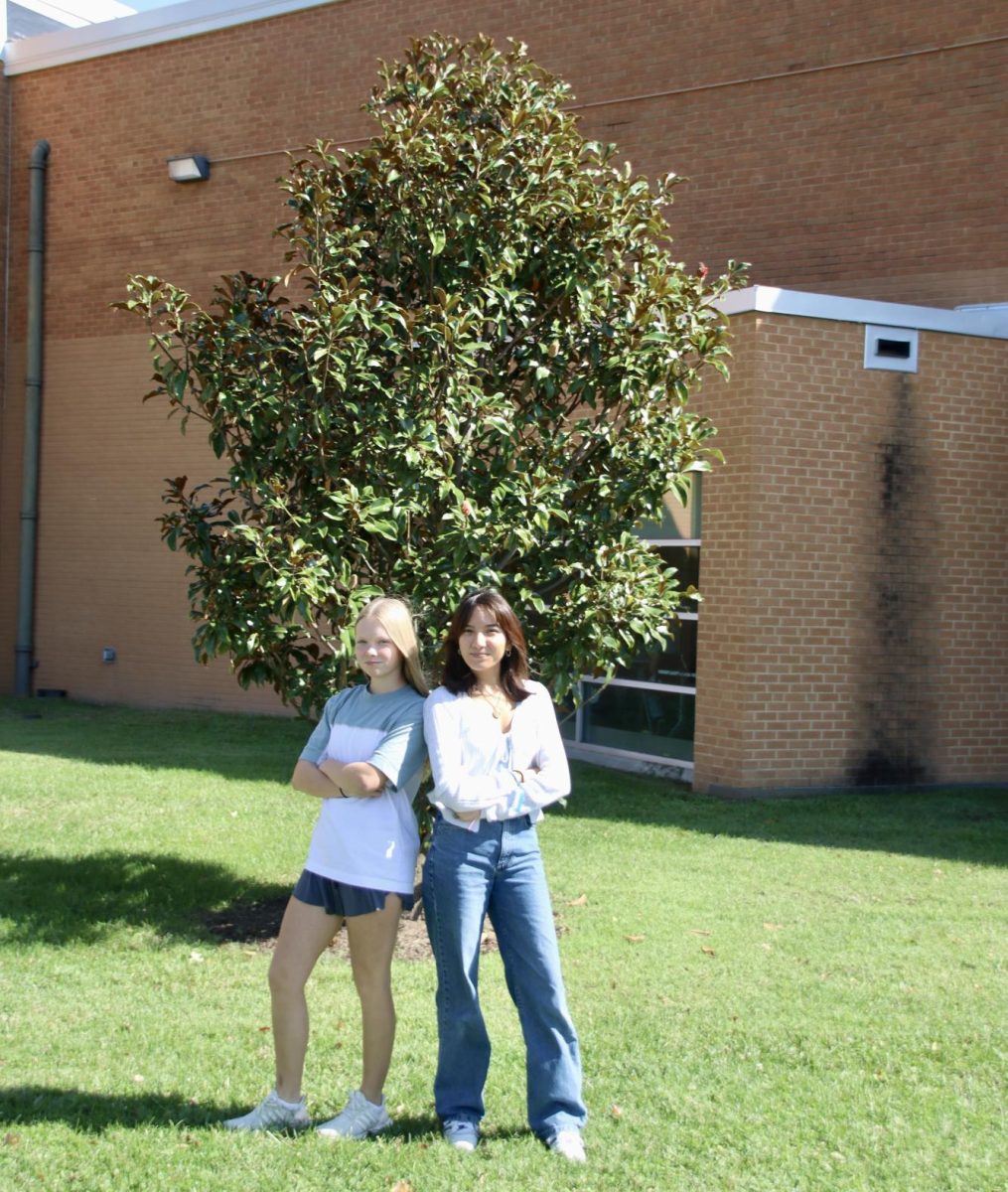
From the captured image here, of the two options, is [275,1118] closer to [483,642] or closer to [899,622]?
[483,642]

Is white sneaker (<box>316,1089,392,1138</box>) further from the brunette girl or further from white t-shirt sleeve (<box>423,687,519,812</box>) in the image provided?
white t-shirt sleeve (<box>423,687,519,812</box>)

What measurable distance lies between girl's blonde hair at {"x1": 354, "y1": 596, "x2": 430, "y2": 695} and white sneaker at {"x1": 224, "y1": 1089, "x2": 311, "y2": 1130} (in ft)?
4.59

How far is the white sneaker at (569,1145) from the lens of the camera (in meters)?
4.28

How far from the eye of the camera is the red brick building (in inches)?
445

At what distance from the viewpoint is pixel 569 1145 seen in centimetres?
430

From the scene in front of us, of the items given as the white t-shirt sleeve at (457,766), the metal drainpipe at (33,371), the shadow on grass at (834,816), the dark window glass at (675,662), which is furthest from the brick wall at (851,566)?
the metal drainpipe at (33,371)

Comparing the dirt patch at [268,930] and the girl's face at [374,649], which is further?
the dirt patch at [268,930]

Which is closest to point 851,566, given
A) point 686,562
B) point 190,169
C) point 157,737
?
point 686,562

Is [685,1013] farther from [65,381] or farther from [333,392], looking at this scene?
[65,381]

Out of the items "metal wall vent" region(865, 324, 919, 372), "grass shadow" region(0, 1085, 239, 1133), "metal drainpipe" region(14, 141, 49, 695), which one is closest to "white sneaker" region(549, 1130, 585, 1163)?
"grass shadow" region(0, 1085, 239, 1133)

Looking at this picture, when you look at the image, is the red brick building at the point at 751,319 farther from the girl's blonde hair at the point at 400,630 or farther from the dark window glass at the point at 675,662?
the girl's blonde hair at the point at 400,630

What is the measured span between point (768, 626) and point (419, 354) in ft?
17.7

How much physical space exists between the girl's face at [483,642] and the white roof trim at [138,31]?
1385 centimetres

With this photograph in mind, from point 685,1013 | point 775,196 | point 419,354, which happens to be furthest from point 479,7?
point 685,1013
